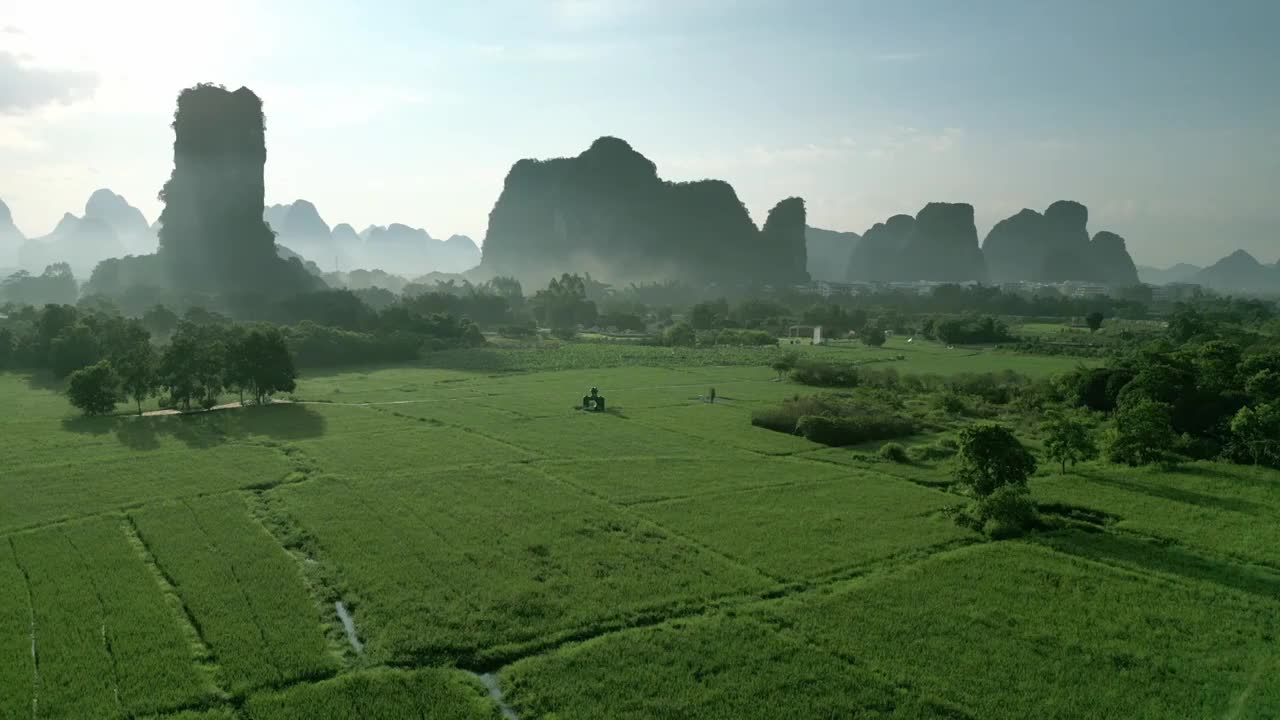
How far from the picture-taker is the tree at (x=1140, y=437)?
85.8 ft

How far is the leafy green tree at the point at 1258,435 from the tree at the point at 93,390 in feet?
135

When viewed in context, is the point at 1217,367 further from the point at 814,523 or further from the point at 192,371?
the point at 192,371

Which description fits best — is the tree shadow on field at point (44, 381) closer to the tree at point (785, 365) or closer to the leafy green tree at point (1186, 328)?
the tree at point (785, 365)

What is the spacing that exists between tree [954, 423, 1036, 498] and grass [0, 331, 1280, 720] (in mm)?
1149

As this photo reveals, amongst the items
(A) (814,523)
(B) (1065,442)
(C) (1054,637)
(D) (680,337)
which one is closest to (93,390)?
(A) (814,523)

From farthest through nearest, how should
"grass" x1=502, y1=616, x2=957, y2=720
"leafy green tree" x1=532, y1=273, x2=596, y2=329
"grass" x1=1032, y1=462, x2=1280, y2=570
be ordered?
"leafy green tree" x1=532, y1=273, x2=596, y2=329
"grass" x1=1032, y1=462, x2=1280, y2=570
"grass" x1=502, y1=616, x2=957, y2=720

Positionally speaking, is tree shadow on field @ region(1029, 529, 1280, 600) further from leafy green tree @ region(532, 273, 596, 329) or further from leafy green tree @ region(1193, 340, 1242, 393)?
leafy green tree @ region(532, 273, 596, 329)

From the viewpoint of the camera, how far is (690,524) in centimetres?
1956

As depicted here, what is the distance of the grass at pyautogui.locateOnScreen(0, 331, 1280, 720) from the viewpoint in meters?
11.8

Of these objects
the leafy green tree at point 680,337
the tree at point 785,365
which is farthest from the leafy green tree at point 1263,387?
the leafy green tree at point 680,337

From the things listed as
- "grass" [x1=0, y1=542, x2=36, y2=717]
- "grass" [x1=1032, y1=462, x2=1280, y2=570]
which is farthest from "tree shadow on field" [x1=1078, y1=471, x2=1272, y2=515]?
"grass" [x1=0, y1=542, x2=36, y2=717]

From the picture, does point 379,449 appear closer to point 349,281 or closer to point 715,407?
point 715,407

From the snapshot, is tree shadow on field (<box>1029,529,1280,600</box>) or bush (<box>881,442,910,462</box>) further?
bush (<box>881,442,910,462</box>)

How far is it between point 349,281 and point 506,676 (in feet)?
576
